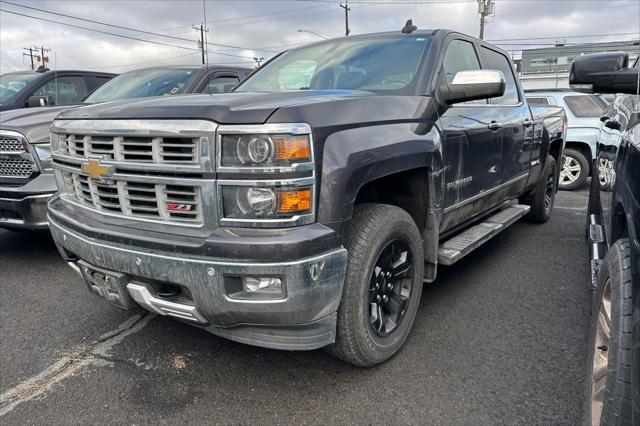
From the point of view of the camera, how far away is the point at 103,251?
7.85 ft

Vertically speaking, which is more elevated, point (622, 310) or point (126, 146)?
point (126, 146)

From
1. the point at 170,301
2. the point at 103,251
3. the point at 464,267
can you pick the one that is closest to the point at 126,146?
the point at 103,251

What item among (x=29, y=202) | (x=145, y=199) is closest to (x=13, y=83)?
(x=29, y=202)

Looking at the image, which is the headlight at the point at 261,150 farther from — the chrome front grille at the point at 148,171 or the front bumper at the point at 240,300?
the front bumper at the point at 240,300

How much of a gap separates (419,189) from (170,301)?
158 centimetres

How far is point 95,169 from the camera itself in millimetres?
2449

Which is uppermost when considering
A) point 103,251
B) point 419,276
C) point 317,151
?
point 317,151

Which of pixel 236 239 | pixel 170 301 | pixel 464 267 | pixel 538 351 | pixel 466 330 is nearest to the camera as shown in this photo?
pixel 236 239

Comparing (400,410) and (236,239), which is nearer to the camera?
(236,239)

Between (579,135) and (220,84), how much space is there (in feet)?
20.4

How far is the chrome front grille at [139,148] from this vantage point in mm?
2133

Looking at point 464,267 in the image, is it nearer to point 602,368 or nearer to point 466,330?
point 466,330

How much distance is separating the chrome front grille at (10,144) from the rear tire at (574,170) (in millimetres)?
8011

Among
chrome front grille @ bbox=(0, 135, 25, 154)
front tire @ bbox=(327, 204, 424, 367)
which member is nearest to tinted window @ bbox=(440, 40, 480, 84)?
front tire @ bbox=(327, 204, 424, 367)
